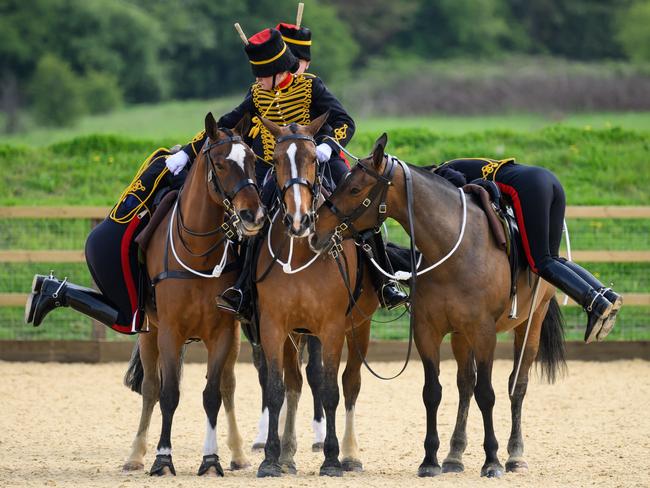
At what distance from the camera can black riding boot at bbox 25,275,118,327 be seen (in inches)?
341

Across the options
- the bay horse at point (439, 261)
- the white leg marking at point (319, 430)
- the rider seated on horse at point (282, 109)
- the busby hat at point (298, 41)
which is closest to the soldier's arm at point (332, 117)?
the rider seated on horse at point (282, 109)

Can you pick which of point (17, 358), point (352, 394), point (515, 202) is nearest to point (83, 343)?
point (17, 358)

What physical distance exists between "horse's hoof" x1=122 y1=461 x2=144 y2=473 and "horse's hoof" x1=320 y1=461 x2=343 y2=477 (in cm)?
128

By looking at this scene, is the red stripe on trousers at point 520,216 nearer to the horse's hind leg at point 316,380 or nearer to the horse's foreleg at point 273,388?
the horse's hind leg at point 316,380

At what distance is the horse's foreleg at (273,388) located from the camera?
24.3 ft

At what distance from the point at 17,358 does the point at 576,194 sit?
23.7ft

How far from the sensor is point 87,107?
90.3ft

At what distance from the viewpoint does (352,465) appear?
7.92m

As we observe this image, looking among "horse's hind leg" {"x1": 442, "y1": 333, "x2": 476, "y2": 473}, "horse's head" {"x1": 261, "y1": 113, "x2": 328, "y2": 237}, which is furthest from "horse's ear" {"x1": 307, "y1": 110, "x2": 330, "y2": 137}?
"horse's hind leg" {"x1": 442, "y1": 333, "x2": 476, "y2": 473}

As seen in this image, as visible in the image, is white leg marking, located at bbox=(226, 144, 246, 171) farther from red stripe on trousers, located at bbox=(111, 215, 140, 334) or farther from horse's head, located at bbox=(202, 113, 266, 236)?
red stripe on trousers, located at bbox=(111, 215, 140, 334)

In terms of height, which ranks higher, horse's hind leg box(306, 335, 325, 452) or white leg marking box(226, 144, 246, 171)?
white leg marking box(226, 144, 246, 171)

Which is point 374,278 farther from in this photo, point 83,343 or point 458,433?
point 83,343

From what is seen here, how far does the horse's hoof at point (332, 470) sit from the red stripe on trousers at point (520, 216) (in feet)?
5.89

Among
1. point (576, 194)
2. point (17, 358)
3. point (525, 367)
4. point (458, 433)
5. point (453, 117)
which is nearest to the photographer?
point (458, 433)
